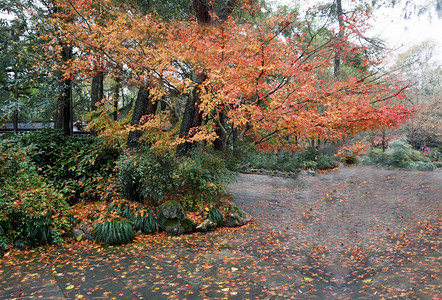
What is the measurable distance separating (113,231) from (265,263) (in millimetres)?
3000

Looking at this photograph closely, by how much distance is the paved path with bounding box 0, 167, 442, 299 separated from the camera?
373 cm

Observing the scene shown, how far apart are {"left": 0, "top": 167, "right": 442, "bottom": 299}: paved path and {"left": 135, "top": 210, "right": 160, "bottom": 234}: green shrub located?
38 cm

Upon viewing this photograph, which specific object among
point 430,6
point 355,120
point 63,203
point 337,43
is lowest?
point 63,203

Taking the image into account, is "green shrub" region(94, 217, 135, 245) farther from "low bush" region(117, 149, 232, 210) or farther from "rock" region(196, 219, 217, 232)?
"rock" region(196, 219, 217, 232)

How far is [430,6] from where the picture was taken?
8.49 metres

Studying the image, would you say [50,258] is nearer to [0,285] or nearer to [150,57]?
[0,285]

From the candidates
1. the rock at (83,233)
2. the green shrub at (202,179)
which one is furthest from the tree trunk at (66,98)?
the green shrub at (202,179)

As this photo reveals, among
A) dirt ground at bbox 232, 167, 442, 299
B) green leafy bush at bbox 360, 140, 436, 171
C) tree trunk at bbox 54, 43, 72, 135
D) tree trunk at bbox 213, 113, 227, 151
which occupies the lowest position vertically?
dirt ground at bbox 232, 167, 442, 299

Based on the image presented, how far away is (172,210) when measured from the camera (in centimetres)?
672

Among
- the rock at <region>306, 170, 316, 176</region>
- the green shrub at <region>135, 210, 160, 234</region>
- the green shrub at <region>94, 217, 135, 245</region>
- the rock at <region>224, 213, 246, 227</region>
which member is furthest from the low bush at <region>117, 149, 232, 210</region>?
the rock at <region>306, 170, 316, 176</region>

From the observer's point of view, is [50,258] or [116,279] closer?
[116,279]

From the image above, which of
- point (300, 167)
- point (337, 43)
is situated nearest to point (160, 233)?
point (337, 43)

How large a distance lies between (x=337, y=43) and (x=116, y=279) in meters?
8.30

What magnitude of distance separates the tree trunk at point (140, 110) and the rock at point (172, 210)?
2.29 m
